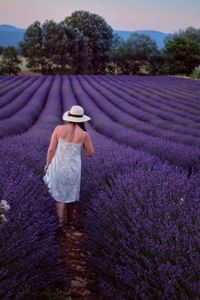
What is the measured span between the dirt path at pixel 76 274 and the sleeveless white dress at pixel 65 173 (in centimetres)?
36

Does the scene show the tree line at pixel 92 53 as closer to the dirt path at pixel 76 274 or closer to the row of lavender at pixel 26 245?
the dirt path at pixel 76 274

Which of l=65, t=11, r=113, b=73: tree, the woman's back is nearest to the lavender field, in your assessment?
the woman's back

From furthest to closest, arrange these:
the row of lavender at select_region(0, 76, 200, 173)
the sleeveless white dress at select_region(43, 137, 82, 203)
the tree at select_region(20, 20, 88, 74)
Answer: the tree at select_region(20, 20, 88, 74), the row of lavender at select_region(0, 76, 200, 173), the sleeveless white dress at select_region(43, 137, 82, 203)

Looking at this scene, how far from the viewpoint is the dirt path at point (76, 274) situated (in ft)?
9.30

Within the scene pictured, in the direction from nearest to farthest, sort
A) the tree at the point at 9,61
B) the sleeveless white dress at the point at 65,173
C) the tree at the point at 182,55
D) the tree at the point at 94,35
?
1. the sleeveless white dress at the point at 65,173
2. the tree at the point at 9,61
3. the tree at the point at 182,55
4. the tree at the point at 94,35

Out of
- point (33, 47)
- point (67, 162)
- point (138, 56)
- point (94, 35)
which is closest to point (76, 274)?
point (67, 162)

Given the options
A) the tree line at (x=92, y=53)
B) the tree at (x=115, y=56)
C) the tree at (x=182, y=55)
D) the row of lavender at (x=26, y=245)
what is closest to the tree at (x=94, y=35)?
the tree line at (x=92, y=53)

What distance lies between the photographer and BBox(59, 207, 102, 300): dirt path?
9.30 ft

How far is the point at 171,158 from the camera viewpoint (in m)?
5.35

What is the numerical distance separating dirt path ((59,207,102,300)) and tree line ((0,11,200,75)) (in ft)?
122

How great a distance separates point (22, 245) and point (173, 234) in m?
0.74

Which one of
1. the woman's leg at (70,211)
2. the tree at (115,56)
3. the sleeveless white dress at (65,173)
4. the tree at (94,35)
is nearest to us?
the sleeveless white dress at (65,173)

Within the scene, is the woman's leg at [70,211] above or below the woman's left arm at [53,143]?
below

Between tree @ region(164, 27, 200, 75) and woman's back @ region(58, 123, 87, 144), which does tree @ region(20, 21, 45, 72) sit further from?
woman's back @ region(58, 123, 87, 144)
